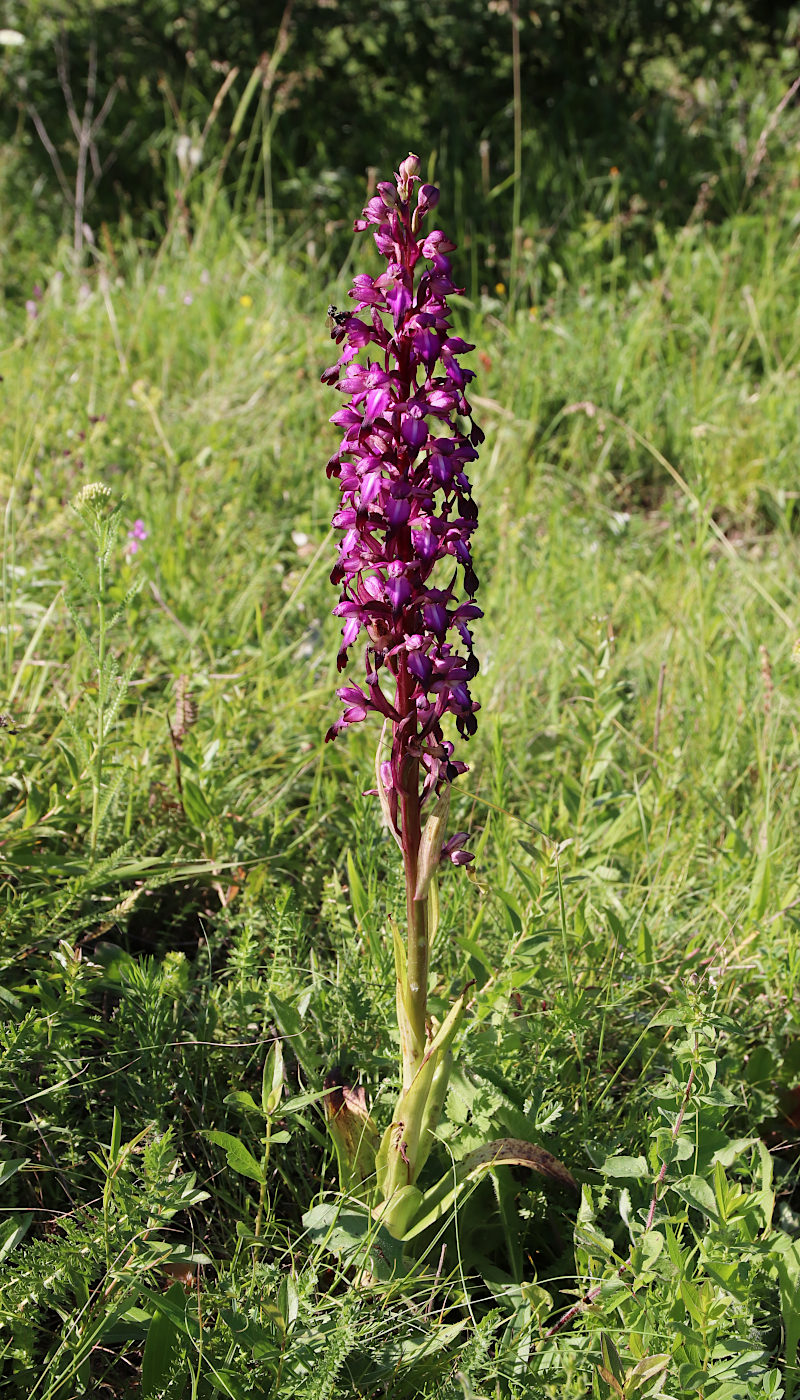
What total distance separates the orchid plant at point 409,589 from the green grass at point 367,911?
0.44ft

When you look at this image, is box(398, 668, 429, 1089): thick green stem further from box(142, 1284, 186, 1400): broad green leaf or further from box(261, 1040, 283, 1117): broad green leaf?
box(142, 1284, 186, 1400): broad green leaf

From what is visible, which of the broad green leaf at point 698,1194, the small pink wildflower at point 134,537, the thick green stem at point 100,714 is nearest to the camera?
the broad green leaf at point 698,1194

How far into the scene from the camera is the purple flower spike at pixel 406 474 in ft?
4.58

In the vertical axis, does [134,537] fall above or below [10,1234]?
above

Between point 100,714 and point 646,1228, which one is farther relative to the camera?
point 100,714

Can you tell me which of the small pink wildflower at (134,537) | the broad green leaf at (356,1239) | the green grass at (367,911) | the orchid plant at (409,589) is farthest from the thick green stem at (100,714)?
the small pink wildflower at (134,537)

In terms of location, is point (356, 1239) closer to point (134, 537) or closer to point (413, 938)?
point (413, 938)

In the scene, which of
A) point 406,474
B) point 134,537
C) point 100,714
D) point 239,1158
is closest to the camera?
point 406,474

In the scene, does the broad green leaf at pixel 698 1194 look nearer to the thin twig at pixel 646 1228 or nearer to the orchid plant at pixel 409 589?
the thin twig at pixel 646 1228

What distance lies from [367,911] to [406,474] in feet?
2.98

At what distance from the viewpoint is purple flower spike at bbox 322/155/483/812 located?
1.40 metres

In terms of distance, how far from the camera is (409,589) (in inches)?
56.6

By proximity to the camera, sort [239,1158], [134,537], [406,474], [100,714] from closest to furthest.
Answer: [406,474], [239,1158], [100,714], [134,537]

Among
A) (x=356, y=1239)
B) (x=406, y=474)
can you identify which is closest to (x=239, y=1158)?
(x=356, y=1239)
